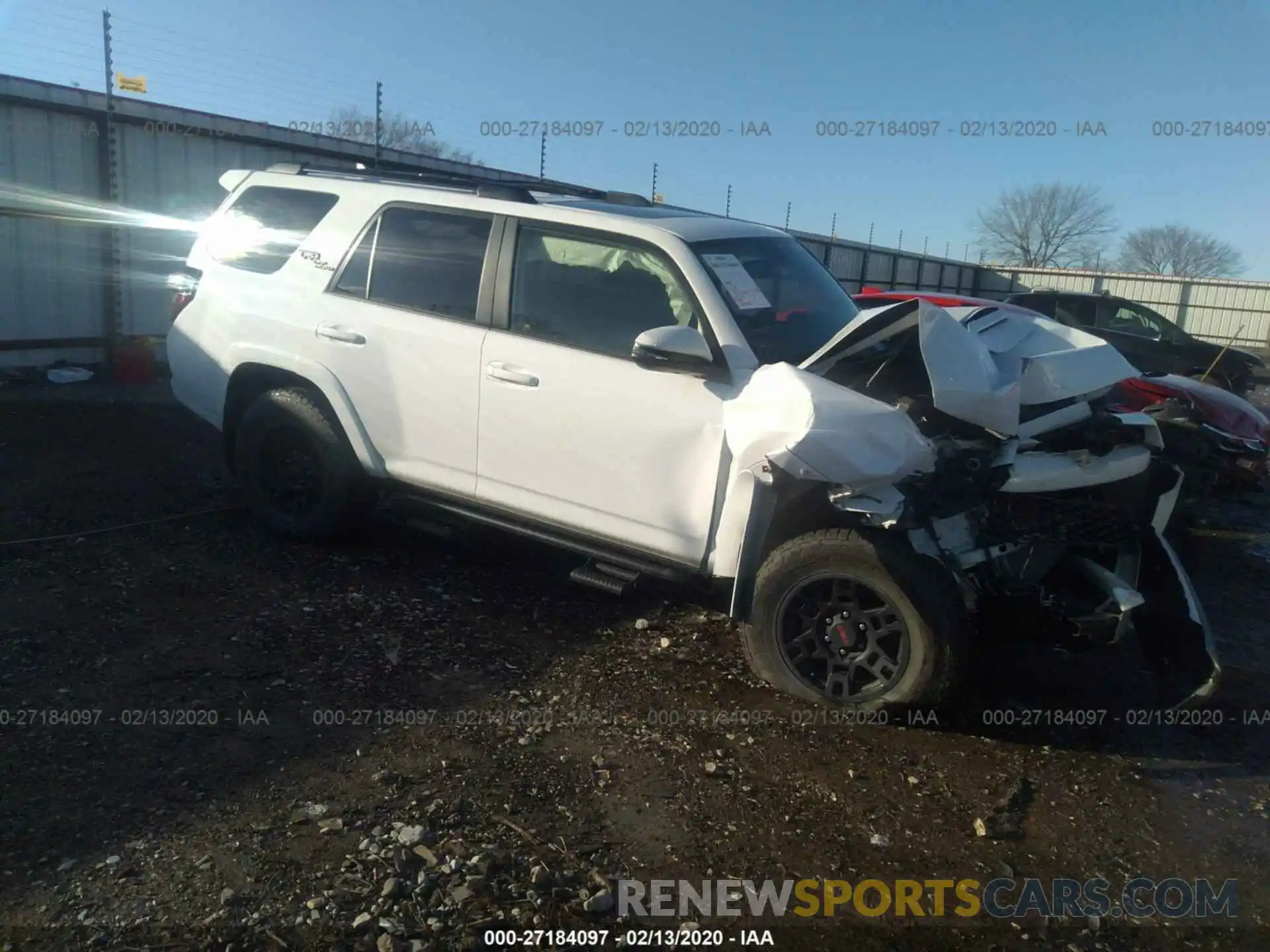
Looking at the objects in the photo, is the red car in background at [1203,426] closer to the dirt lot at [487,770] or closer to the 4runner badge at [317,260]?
the dirt lot at [487,770]

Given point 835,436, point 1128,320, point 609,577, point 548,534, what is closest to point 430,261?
point 548,534

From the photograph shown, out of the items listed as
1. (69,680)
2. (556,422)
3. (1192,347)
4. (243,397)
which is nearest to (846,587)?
(556,422)

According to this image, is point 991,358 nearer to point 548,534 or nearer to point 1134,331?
point 548,534

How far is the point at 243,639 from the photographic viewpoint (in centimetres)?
421

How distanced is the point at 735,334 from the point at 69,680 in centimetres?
301

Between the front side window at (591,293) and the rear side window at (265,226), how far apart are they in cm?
143

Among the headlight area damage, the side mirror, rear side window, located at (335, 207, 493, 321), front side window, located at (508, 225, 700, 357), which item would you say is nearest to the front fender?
rear side window, located at (335, 207, 493, 321)

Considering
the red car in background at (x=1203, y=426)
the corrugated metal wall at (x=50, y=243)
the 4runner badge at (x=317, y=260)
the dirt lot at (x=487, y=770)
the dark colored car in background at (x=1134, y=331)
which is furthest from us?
the dark colored car in background at (x=1134, y=331)

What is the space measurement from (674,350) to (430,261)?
1.62 metres

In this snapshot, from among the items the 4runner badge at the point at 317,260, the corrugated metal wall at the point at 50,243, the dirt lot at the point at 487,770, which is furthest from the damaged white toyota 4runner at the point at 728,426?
the corrugated metal wall at the point at 50,243

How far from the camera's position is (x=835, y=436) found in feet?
11.4

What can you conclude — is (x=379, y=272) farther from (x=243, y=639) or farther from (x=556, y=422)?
(x=243, y=639)

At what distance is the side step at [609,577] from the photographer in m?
4.18

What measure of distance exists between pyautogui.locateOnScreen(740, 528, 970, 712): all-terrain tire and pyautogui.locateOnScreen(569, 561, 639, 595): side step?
25.6 inches
